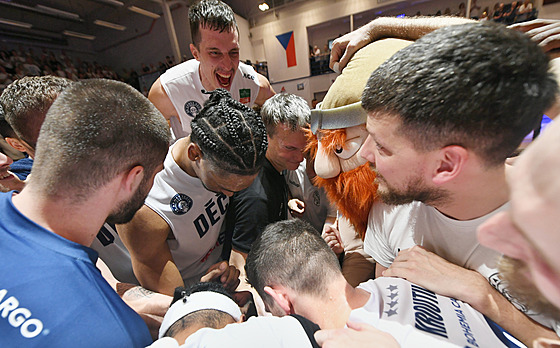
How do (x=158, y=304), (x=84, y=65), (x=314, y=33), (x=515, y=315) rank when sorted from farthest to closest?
(x=84, y=65) → (x=314, y=33) → (x=158, y=304) → (x=515, y=315)

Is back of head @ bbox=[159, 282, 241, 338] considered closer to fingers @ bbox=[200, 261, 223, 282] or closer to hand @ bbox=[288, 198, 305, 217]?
fingers @ bbox=[200, 261, 223, 282]

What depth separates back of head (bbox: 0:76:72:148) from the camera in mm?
1415

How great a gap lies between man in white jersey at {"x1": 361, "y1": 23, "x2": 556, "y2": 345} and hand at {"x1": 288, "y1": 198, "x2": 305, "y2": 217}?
1.14 m

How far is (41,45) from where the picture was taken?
981cm

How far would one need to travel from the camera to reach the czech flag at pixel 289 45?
9.33 metres

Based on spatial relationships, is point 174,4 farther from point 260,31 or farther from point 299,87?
point 299,87

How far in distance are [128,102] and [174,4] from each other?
1071cm

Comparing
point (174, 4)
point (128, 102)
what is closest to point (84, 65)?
point (174, 4)

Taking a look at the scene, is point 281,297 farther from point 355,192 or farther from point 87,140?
point 87,140

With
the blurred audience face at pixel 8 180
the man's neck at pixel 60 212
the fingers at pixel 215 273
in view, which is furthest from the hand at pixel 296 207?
the blurred audience face at pixel 8 180

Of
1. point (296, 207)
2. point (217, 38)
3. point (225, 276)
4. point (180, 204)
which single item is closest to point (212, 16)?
point (217, 38)

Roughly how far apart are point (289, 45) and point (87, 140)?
10001 millimetres

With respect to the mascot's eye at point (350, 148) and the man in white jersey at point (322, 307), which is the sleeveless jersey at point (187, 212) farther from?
the mascot's eye at point (350, 148)

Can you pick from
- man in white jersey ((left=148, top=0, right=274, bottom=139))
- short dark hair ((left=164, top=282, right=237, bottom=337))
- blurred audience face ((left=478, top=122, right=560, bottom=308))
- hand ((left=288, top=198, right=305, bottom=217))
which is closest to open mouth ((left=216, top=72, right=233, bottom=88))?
man in white jersey ((left=148, top=0, right=274, bottom=139))
